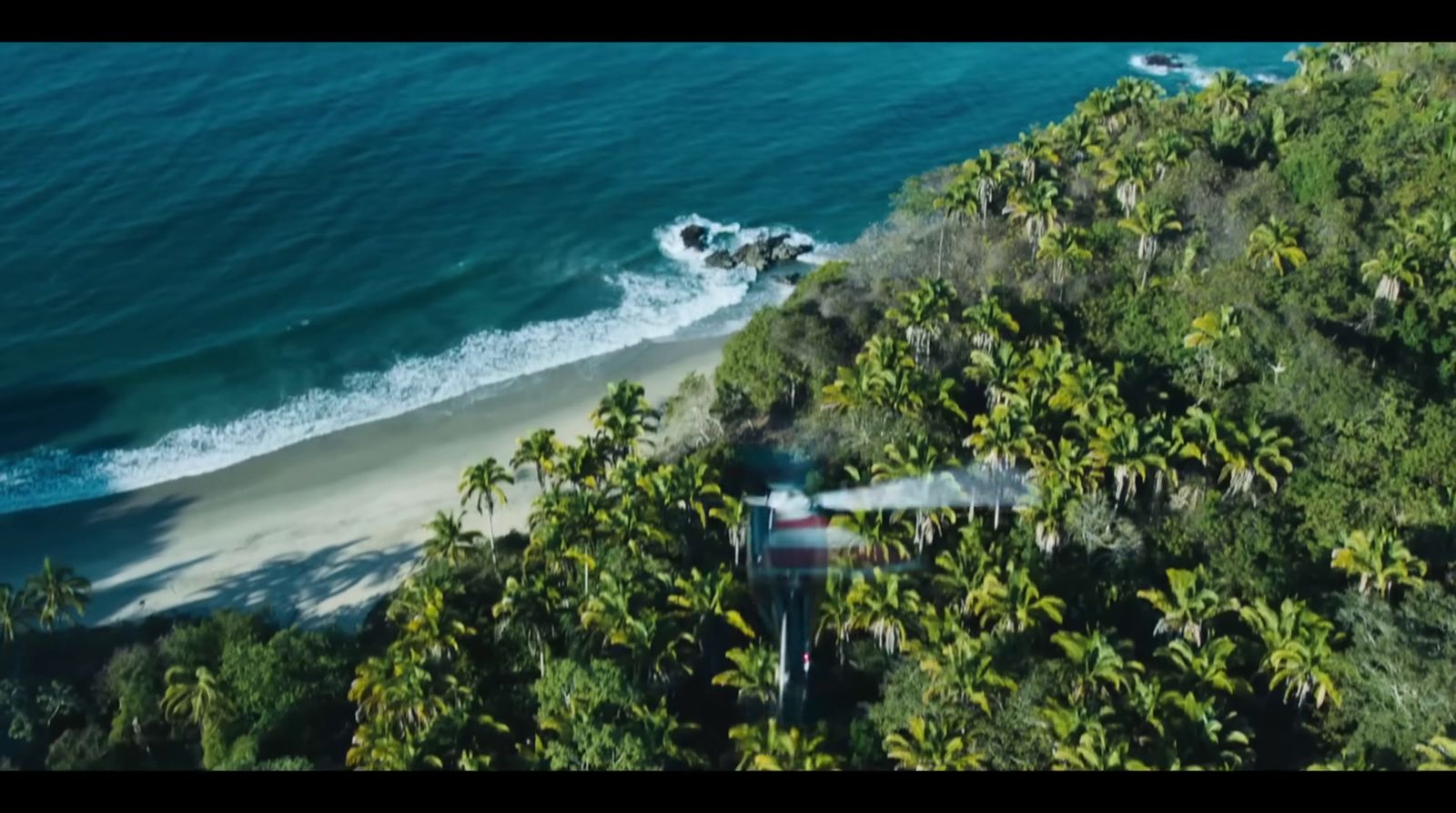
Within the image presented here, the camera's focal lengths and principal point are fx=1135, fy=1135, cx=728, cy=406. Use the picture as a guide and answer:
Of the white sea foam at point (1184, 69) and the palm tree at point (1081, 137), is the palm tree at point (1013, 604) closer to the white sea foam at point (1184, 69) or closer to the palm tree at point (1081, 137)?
the palm tree at point (1081, 137)

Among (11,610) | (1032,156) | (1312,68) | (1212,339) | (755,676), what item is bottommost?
(755,676)

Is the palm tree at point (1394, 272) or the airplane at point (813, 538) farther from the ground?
the palm tree at point (1394, 272)

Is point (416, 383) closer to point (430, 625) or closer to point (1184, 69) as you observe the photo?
point (430, 625)

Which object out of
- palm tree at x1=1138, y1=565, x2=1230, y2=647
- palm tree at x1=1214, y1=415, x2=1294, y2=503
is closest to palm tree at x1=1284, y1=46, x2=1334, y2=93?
palm tree at x1=1214, y1=415, x2=1294, y2=503

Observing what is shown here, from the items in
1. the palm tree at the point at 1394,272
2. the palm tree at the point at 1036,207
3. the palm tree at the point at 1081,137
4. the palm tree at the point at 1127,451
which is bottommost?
the palm tree at the point at 1127,451

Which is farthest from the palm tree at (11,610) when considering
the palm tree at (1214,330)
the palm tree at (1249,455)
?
the palm tree at (1214,330)

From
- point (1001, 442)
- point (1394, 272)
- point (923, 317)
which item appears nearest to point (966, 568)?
point (1001, 442)

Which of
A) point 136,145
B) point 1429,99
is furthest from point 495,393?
point 1429,99
